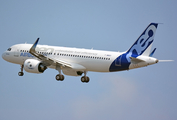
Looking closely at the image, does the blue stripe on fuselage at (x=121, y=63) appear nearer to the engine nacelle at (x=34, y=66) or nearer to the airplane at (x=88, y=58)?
the airplane at (x=88, y=58)

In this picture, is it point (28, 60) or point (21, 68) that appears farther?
point (21, 68)

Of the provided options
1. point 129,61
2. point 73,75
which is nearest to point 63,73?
point 73,75

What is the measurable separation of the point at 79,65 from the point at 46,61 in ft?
15.6

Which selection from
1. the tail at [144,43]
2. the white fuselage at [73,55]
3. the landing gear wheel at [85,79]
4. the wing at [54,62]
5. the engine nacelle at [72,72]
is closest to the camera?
the wing at [54,62]

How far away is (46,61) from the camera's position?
6438cm

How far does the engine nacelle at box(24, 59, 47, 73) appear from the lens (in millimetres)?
63812

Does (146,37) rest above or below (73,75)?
above

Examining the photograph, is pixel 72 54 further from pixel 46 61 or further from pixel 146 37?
pixel 146 37

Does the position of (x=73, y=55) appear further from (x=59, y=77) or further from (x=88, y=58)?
(x=59, y=77)

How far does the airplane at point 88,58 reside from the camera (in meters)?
62.6

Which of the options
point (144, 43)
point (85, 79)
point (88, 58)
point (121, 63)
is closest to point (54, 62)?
point (88, 58)

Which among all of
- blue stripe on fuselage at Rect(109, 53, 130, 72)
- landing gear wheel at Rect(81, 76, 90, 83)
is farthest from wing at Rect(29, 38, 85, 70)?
blue stripe on fuselage at Rect(109, 53, 130, 72)

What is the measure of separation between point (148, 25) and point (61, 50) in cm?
1301

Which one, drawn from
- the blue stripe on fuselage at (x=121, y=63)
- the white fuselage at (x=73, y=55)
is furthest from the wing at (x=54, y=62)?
the blue stripe on fuselage at (x=121, y=63)
